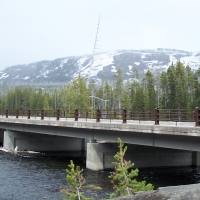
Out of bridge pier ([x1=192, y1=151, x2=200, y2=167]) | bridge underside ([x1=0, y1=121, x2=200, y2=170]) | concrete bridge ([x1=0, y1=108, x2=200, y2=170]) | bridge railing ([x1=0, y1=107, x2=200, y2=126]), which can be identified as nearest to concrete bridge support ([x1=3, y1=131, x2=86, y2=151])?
concrete bridge ([x1=0, y1=108, x2=200, y2=170])

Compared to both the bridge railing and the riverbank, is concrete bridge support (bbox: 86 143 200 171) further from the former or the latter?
the riverbank

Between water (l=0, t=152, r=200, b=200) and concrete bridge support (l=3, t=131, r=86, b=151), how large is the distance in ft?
26.9

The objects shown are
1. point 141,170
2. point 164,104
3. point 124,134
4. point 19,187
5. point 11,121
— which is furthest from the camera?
point 164,104

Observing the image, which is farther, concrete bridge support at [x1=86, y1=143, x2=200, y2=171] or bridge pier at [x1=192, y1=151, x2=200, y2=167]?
bridge pier at [x1=192, y1=151, x2=200, y2=167]

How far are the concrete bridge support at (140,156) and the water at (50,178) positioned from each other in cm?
65

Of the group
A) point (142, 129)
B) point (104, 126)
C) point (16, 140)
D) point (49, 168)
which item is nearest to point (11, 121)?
point (16, 140)

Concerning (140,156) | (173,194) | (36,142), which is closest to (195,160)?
(140,156)

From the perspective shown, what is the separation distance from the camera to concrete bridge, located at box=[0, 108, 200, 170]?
810 inches

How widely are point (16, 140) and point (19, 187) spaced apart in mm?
21618

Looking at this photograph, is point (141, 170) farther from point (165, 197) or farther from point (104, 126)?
point (165, 197)

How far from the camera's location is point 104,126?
2583 centimetres

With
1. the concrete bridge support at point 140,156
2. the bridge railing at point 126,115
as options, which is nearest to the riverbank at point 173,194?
the bridge railing at point 126,115

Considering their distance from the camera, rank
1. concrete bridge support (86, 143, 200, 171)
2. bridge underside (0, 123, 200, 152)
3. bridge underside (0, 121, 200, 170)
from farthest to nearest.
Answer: concrete bridge support (86, 143, 200, 171) < bridge underside (0, 121, 200, 170) < bridge underside (0, 123, 200, 152)

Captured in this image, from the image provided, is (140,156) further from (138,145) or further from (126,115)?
(126,115)
